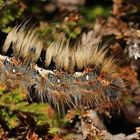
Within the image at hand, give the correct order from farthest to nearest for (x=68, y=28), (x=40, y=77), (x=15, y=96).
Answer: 1. (x=68, y=28)
2. (x=40, y=77)
3. (x=15, y=96)

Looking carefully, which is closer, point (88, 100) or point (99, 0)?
point (88, 100)

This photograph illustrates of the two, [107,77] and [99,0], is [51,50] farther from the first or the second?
[99,0]

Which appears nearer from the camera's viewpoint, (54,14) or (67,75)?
(67,75)

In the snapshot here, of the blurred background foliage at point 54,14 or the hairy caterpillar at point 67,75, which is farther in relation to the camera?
the blurred background foliage at point 54,14

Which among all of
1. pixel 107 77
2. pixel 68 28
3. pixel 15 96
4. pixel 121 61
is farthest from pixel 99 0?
pixel 15 96

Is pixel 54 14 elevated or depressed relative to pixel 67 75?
elevated

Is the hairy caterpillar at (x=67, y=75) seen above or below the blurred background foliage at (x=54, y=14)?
below

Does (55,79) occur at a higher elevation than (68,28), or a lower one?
lower

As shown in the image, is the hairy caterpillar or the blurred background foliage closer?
the hairy caterpillar
